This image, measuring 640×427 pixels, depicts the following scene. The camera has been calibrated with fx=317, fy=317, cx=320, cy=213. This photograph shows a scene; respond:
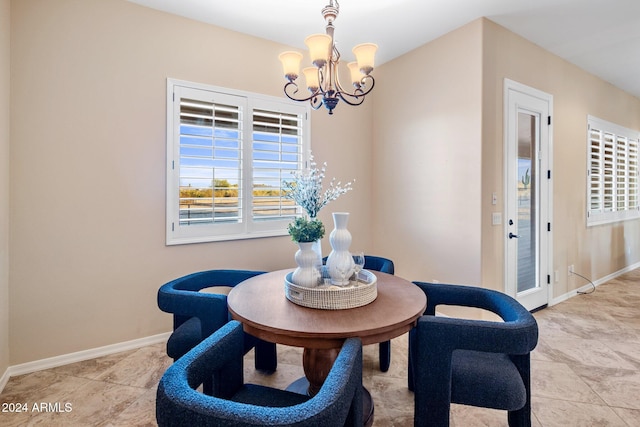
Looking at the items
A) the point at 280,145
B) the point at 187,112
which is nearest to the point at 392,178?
the point at 280,145

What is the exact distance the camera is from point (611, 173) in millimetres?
4574

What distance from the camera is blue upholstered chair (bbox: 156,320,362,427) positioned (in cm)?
89

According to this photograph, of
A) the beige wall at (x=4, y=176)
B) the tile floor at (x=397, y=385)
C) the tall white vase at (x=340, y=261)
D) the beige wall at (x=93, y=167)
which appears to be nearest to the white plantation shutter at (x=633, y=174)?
the tile floor at (x=397, y=385)

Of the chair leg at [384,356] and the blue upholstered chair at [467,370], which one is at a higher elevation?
the blue upholstered chair at [467,370]

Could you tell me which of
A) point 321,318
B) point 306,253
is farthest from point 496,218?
point 321,318

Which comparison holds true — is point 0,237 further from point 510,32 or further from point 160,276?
point 510,32

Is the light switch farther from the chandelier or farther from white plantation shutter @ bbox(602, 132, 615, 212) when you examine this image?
white plantation shutter @ bbox(602, 132, 615, 212)

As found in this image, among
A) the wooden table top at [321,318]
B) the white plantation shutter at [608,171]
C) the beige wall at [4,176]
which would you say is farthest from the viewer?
the white plantation shutter at [608,171]

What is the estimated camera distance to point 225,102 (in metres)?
3.00

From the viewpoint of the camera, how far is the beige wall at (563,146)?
2.91 meters

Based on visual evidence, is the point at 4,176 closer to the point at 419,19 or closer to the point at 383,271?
the point at 383,271

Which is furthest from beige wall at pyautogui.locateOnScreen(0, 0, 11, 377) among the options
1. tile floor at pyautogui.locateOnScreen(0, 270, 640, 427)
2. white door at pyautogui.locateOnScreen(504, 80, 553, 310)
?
white door at pyautogui.locateOnScreen(504, 80, 553, 310)

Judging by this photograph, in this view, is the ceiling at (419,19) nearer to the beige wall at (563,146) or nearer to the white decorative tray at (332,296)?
the beige wall at (563,146)

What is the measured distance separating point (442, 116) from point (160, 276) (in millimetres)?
3071
